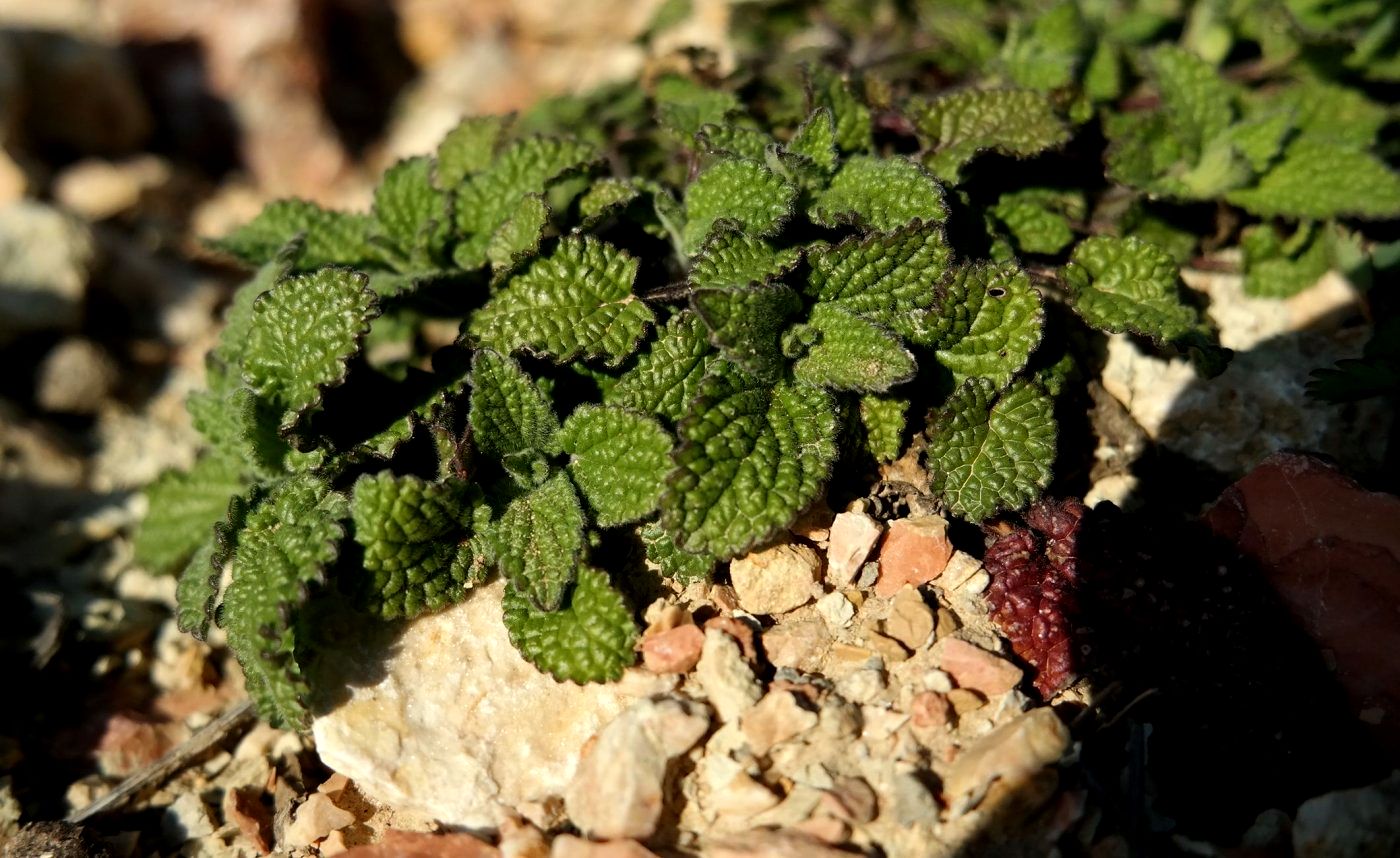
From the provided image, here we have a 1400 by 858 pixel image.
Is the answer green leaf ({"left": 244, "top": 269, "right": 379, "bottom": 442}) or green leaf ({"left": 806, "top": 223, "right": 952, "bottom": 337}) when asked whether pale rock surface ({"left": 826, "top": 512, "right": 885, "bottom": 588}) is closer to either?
green leaf ({"left": 806, "top": 223, "right": 952, "bottom": 337})

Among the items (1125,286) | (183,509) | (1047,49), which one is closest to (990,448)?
(1125,286)

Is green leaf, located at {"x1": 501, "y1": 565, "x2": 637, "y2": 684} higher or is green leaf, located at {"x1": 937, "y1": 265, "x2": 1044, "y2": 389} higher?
green leaf, located at {"x1": 937, "y1": 265, "x2": 1044, "y2": 389}

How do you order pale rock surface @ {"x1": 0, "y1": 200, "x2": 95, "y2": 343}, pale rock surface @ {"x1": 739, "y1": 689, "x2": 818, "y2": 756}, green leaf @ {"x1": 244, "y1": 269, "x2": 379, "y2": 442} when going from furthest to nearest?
pale rock surface @ {"x1": 0, "y1": 200, "x2": 95, "y2": 343} → green leaf @ {"x1": 244, "y1": 269, "x2": 379, "y2": 442} → pale rock surface @ {"x1": 739, "y1": 689, "x2": 818, "y2": 756}

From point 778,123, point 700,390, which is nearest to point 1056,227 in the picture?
point 778,123

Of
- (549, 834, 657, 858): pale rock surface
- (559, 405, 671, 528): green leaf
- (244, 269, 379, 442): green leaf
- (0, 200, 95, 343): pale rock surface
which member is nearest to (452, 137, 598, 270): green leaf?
(244, 269, 379, 442): green leaf

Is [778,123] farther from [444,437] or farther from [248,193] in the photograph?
[248,193]

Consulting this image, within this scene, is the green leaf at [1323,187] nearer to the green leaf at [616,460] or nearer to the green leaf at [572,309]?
the green leaf at [572,309]
